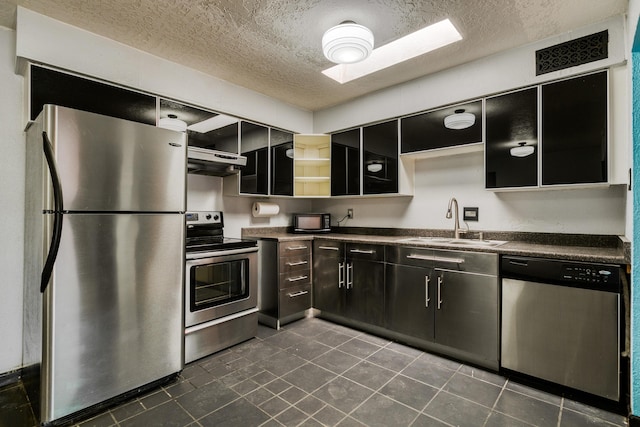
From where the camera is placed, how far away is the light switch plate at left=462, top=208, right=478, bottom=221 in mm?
2900

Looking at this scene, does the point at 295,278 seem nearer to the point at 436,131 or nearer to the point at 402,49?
the point at 436,131

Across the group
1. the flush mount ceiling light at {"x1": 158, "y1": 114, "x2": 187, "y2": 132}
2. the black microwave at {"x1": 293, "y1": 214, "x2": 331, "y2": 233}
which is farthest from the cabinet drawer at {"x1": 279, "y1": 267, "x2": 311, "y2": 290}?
the flush mount ceiling light at {"x1": 158, "y1": 114, "x2": 187, "y2": 132}

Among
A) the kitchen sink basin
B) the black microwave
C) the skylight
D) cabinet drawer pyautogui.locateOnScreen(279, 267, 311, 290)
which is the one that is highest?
the skylight

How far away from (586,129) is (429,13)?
1391 millimetres

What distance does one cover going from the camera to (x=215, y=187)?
10.7ft

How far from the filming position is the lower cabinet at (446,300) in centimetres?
227

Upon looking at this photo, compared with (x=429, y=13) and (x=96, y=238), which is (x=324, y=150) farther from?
(x=96, y=238)

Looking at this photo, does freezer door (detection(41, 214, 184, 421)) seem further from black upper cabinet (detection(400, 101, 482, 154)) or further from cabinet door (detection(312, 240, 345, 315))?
black upper cabinet (detection(400, 101, 482, 154))

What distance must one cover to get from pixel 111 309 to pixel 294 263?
1.71m

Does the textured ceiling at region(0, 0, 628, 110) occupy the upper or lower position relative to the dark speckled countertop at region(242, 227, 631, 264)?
upper

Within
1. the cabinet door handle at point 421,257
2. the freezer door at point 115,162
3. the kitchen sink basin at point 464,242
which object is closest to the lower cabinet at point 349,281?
the cabinet door handle at point 421,257

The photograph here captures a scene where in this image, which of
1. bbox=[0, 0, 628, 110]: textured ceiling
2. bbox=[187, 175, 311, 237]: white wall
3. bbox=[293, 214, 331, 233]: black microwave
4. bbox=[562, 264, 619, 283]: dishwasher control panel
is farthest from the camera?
bbox=[293, 214, 331, 233]: black microwave

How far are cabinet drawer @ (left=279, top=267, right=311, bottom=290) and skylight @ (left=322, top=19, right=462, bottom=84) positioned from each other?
208 cm

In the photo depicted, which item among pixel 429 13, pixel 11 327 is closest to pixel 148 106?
pixel 11 327
